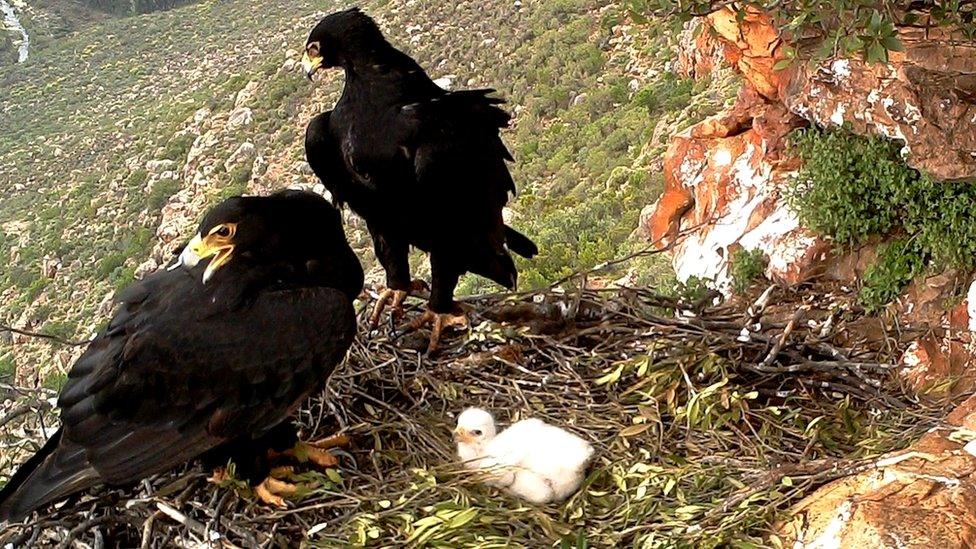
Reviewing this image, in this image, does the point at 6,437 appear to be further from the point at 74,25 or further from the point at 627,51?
the point at 74,25

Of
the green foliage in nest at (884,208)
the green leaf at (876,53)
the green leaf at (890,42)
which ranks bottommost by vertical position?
the green foliage in nest at (884,208)

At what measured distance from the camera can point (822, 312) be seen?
5.14 m

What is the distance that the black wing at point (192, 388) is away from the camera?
338 cm

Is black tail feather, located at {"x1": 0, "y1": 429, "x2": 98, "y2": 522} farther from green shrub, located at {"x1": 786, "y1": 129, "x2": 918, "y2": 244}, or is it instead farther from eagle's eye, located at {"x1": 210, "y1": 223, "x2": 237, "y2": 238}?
green shrub, located at {"x1": 786, "y1": 129, "x2": 918, "y2": 244}

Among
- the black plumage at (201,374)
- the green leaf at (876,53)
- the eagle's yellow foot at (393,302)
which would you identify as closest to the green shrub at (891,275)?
the green leaf at (876,53)

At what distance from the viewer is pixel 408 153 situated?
4176 mm

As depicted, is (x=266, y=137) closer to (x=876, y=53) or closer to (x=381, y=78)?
(x=381, y=78)

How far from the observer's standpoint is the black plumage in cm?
338

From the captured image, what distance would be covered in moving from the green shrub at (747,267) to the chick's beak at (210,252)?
338cm

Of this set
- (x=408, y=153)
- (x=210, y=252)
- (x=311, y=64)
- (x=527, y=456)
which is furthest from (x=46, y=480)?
(x=311, y=64)

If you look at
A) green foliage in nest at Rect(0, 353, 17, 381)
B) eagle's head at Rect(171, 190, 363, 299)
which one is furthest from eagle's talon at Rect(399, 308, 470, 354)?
green foliage in nest at Rect(0, 353, 17, 381)

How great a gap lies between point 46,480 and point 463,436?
156cm

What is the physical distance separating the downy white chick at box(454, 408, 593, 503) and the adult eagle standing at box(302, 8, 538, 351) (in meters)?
1.02

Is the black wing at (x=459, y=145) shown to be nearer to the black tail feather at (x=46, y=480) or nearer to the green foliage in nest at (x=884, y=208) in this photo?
the black tail feather at (x=46, y=480)
